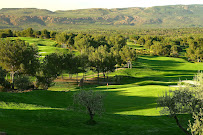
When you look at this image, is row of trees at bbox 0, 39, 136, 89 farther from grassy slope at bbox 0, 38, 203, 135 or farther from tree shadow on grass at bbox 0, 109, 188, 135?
tree shadow on grass at bbox 0, 109, 188, 135

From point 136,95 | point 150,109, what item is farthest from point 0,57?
point 150,109

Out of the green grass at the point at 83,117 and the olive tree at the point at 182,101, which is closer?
the olive tree at the point at 182,101

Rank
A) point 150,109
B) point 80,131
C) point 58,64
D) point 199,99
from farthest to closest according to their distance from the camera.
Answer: point 58,64 < point 150,109 < point 80,131 < point 199,99

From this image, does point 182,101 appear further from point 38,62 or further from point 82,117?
point 38,62

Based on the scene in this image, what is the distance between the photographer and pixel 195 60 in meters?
148

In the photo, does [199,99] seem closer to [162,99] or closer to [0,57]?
[162,99]

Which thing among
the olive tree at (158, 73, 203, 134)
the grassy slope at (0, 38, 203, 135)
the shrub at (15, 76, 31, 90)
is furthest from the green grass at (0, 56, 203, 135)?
the shrub at (15, 76, 31, 90)

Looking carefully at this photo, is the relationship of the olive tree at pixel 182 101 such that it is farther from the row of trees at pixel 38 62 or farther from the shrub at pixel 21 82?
the shrub at pixel 21 82

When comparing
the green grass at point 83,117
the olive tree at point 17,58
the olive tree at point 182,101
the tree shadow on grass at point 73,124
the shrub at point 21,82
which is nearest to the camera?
the olive tree at point 182,101

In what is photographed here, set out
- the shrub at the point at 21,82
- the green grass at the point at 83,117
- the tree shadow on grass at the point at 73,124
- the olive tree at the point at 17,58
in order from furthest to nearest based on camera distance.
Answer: the olive tree at the point at 17,58, the shrub at the point at 21,82, the green grass at the point at 83,117, the tree shadow on grass at the point at 73,124

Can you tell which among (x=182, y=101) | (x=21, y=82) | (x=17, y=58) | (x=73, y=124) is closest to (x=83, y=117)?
(x=73, y=124)

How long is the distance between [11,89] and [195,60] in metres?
129

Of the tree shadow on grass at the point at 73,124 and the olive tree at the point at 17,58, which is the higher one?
the olive tree at the point at 17,58

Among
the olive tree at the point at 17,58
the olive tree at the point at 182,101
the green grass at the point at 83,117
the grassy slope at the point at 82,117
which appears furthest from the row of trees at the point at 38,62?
the olive tree at the point at 182,101
